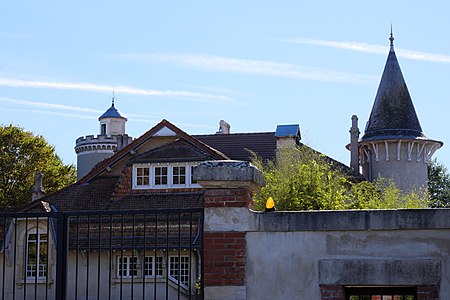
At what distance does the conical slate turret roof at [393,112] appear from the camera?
40.7 metres

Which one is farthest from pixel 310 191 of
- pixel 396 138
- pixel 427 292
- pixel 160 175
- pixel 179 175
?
pixel 427 292

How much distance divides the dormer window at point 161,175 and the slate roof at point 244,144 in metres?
4.16

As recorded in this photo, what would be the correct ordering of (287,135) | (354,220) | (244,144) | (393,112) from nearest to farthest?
1. (354,220)
2. (287,135)
3. (244,144)
4. (393,112)

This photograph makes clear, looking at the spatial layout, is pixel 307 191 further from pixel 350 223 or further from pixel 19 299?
pixel 350 223

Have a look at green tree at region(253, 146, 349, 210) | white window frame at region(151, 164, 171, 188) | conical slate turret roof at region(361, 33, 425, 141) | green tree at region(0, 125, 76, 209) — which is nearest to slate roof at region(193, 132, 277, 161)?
white window frame at region(151, 164, 171, 188)

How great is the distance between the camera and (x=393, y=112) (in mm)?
40906

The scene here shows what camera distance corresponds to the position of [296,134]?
1422 inches

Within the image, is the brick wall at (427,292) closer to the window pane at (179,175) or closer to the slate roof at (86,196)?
the window pane at (179,175)

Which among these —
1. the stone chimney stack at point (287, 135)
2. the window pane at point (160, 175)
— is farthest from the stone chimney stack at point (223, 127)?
the window pane at point (160, 175)

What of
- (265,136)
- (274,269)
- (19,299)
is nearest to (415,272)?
(274,269)

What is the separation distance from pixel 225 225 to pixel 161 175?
23.8 m

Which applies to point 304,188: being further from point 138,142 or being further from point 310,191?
point 138,142

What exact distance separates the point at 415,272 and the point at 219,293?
2154 mm

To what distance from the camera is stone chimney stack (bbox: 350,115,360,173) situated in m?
41.2
